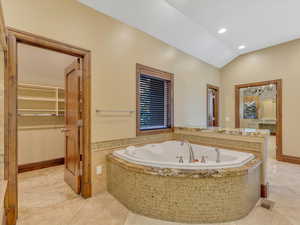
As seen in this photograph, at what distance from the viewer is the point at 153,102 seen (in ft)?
10.3

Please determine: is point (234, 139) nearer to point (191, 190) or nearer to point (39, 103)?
point (191, 190)

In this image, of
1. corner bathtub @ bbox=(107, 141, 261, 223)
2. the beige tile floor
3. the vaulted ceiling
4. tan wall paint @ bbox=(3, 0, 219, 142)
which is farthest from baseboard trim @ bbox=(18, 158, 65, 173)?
the vaulted ceiling

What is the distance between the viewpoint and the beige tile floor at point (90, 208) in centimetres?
164

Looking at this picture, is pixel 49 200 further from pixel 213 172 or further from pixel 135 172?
pixel 213 172

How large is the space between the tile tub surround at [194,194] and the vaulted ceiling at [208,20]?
2277mm

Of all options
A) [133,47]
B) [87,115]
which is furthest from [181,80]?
[87,115]

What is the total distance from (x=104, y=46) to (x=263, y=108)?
23.0 ft

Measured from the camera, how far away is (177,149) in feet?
9.56

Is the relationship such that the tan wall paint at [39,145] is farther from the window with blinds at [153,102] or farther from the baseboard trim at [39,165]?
the window with blinds at [153,102]

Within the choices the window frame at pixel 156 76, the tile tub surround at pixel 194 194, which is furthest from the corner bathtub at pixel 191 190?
the window frame at pixel 156 76

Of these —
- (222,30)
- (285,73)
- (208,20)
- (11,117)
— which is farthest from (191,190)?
(285,73)

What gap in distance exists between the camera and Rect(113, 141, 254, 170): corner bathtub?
1722 mm

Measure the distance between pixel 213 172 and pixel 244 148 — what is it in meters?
1.10

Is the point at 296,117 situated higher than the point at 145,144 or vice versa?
the point at 296,117
